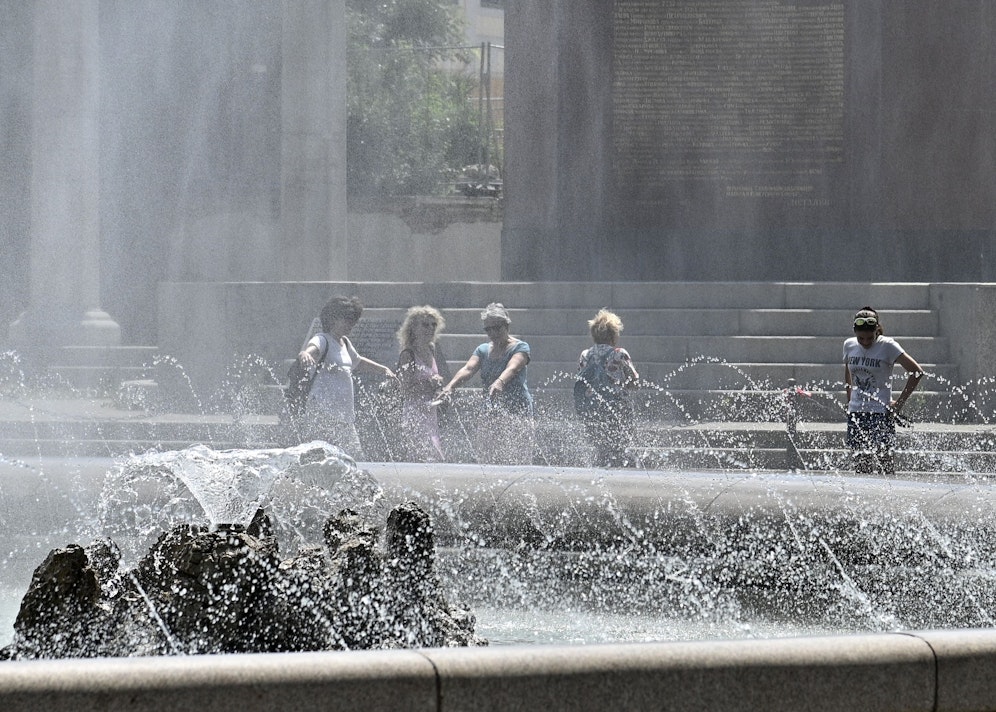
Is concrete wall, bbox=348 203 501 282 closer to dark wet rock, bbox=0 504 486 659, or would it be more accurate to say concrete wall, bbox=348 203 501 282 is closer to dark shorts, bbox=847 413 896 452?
dark shorts, bbox=847 413 896 452

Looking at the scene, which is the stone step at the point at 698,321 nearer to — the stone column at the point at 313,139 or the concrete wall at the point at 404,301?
the concrete wall at the point at 404,301

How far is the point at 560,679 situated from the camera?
3.03 metres

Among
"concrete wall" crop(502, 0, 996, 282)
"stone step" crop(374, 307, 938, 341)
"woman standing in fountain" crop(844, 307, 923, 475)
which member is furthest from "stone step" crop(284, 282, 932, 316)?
"woman standing in fountain" crop(844, 307, 923, 475)

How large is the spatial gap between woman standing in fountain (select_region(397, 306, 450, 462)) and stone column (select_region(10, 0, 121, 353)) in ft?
31.2

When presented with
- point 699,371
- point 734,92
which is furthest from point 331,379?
point 734,92

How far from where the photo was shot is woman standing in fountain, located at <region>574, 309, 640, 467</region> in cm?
895

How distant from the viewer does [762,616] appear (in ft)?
17.9

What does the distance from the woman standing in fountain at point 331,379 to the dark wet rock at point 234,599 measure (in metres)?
3.79

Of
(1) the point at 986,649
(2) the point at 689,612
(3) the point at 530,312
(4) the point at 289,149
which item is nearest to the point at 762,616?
(2) the point at 689,612

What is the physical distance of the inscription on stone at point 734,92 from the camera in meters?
14.9

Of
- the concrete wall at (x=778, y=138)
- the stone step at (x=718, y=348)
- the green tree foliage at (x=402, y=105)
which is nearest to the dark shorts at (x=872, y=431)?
the stone step at (x=718, y=348)

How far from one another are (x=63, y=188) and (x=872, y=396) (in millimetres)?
12228

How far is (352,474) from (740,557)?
5.53 ft

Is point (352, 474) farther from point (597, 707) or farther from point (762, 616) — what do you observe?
point (597, 707)
